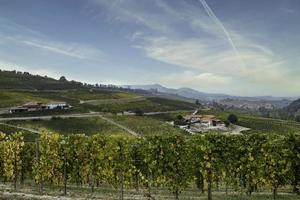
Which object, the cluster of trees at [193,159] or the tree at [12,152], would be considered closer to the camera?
the cluster of trees at [193,159]

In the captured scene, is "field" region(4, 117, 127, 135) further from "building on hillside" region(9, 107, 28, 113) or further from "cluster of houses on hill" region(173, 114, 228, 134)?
"cluster of houses on hill" region(173, 114, 228, 134)

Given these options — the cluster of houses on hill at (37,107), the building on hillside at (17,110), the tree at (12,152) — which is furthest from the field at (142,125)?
the tree at (12,152)

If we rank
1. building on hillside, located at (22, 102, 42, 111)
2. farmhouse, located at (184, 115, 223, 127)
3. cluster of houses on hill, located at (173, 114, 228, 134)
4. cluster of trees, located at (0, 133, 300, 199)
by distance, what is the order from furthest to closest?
farmhouse, located at (184, 115, 223, 127) → cluster of houses on hill, located at (173, 114, 228, 134) → building on hillside, located at (22, 102, 42, 111) → cluster of trees, located at (0, 133, 300, 199)

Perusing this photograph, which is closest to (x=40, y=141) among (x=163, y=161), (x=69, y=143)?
(x=69, y=143)

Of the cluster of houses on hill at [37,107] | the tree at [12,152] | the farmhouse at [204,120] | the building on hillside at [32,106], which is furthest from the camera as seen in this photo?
the farmhouse at [204,120]

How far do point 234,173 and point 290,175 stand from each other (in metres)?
4.03

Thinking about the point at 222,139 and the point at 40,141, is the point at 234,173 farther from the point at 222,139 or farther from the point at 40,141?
the point at 40,141

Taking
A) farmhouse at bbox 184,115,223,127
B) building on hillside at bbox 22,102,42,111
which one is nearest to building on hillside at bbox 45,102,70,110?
building on hillside at bbox 22,102,42,111

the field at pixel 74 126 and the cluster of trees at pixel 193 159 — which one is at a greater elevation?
the cluster of trees at pixel 193 159

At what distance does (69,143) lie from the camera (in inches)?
1451

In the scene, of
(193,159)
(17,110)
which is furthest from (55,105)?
(193,159)

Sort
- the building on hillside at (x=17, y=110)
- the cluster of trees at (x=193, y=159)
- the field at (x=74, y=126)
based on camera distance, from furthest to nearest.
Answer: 1. the building on hillside at (x=17, y=110)
2. the field at (x=74, y=126)
3. the cluster of trees at (x=193, y=159)

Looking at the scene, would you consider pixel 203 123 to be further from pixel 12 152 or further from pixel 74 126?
pixel 12 152

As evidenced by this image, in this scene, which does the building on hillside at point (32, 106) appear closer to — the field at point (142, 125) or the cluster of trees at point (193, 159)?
the field at point (142, 125)
